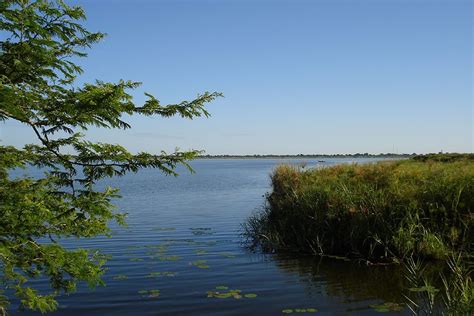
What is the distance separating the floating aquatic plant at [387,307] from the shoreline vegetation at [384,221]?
604 millimetres

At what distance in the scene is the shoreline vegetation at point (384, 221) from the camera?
1197 cm

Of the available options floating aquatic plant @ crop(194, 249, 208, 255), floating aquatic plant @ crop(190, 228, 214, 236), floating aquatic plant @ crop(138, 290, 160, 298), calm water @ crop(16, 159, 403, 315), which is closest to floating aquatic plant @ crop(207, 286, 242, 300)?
calm water @ crop(16, 159, 403, 315)

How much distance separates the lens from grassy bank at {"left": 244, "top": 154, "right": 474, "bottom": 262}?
12094 mm

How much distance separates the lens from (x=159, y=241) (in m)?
17.9

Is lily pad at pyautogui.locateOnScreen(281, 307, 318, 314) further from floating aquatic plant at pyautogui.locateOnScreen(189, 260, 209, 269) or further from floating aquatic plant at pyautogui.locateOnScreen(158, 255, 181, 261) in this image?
floating aquatic plant at pyautogui.locateOnScreen(158, 255, 181, 261)

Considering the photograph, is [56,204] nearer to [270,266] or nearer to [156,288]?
[156,288]

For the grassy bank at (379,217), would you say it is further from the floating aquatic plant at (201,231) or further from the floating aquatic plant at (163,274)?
the floating aquatic plant at (163,274)

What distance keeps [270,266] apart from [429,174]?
650cm

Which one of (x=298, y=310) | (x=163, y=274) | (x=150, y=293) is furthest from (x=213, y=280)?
(x=298, y=310)

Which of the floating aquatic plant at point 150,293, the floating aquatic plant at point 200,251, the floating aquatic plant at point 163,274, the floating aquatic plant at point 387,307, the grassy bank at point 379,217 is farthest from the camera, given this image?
the floating aquatic plant at point 200,251

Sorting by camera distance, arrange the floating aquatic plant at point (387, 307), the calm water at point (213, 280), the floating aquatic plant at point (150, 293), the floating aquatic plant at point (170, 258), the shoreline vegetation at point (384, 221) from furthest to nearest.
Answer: the floating aquatic plant at point (170, 258)
the shoreline vegetation at point (384, 221)
the floating aquatic plant at point (150, 293)
the calm water at point (213, 280)
the floating aquatic plant at point (387, 307)

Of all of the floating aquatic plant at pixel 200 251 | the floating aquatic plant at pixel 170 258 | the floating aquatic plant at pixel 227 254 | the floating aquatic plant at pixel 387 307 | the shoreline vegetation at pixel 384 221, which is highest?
the shoreline vegetation at pixel 384 221

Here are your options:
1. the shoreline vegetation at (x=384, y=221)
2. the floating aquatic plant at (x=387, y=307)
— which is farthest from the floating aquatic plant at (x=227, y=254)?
the floating aquatic plant at (x=387, y=307)

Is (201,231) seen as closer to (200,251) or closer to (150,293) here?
(200,251)
